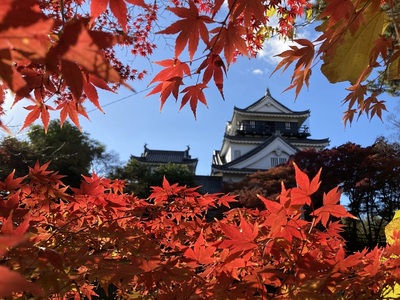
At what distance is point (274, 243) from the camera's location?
97 cm

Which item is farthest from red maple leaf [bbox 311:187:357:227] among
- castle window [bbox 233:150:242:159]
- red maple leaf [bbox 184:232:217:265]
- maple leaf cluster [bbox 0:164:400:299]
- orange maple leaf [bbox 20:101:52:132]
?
castle window [bbox 233:150:242:159]

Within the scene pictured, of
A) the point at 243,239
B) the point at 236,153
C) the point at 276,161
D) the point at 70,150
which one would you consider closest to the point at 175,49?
the point at 243,239

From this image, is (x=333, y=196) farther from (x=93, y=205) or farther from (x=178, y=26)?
(x=93, y=205)

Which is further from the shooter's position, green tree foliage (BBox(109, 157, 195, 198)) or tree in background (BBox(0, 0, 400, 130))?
green tree foliage (BBox(109, 157, 195, 198))

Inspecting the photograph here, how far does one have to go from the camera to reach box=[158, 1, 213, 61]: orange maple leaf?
34.7 inches

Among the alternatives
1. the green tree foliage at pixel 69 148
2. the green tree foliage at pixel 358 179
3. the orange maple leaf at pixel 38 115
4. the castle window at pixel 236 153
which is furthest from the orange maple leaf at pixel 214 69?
the castle window at pixel 236 153

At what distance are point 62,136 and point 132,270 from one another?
1443 centimetres

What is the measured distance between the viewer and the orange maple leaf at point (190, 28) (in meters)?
0.88

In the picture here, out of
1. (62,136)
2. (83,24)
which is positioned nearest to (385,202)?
(62,136)

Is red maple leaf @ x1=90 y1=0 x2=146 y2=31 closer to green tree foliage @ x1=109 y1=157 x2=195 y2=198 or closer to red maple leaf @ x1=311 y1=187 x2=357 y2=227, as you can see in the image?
red maple leaf @ x1=311 y1=187 x2=357 y2=227

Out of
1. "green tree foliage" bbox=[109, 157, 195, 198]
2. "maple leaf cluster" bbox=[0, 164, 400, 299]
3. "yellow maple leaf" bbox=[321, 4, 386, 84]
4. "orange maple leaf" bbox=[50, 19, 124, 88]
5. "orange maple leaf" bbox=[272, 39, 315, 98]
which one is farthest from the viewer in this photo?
"green tree foliage" bbox=[109, 157, 195, 198]

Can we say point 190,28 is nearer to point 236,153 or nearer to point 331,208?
point 331,208

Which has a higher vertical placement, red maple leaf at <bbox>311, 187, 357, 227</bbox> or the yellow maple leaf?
the yellow maple leaf

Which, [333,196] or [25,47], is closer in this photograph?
[25,47]
